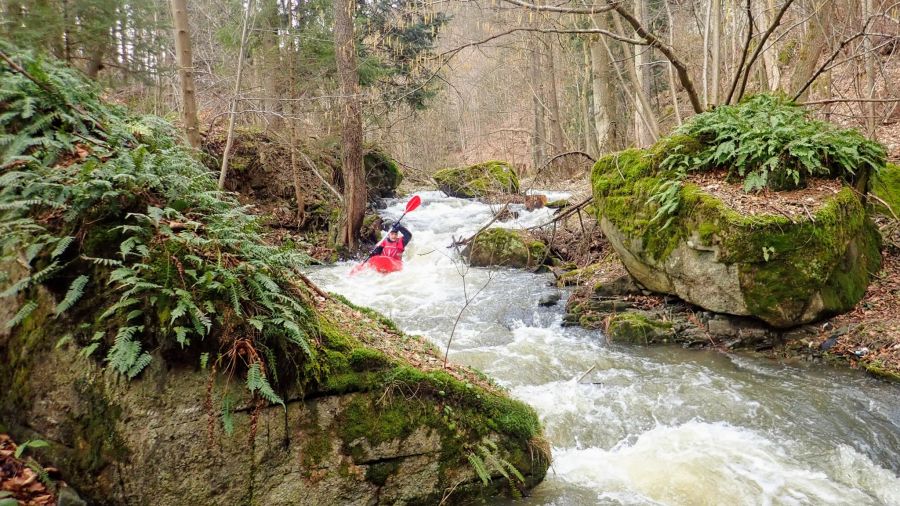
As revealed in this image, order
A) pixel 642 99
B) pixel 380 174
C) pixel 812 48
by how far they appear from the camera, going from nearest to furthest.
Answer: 1. pixel 642 99
2. pixel 812 48
3. pixel 380 174

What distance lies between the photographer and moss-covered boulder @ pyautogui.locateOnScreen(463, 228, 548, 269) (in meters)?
11.4

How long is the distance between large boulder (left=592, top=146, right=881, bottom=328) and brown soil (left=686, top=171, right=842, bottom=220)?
0.37 ft

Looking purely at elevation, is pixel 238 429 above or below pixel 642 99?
below

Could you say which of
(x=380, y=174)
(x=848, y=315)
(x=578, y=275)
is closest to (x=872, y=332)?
(x=848, y=315)

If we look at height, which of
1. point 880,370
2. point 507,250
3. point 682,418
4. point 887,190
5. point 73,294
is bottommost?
point 682,418

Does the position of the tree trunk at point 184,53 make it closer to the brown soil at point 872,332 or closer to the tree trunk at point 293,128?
the tree trunk at point 293,128

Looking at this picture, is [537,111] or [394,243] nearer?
[394,243]

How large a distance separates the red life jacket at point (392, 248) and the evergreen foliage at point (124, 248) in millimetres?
7864

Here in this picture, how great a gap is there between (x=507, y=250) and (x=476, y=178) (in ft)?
22.2

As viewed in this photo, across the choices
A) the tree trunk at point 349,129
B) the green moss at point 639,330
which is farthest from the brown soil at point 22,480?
the tree trunk at point 349,129

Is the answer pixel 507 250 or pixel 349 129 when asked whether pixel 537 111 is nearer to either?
pixel 349 129

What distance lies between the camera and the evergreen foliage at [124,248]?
292 cm

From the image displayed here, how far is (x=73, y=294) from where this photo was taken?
9.48 feet

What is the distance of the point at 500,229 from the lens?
11750 mm
